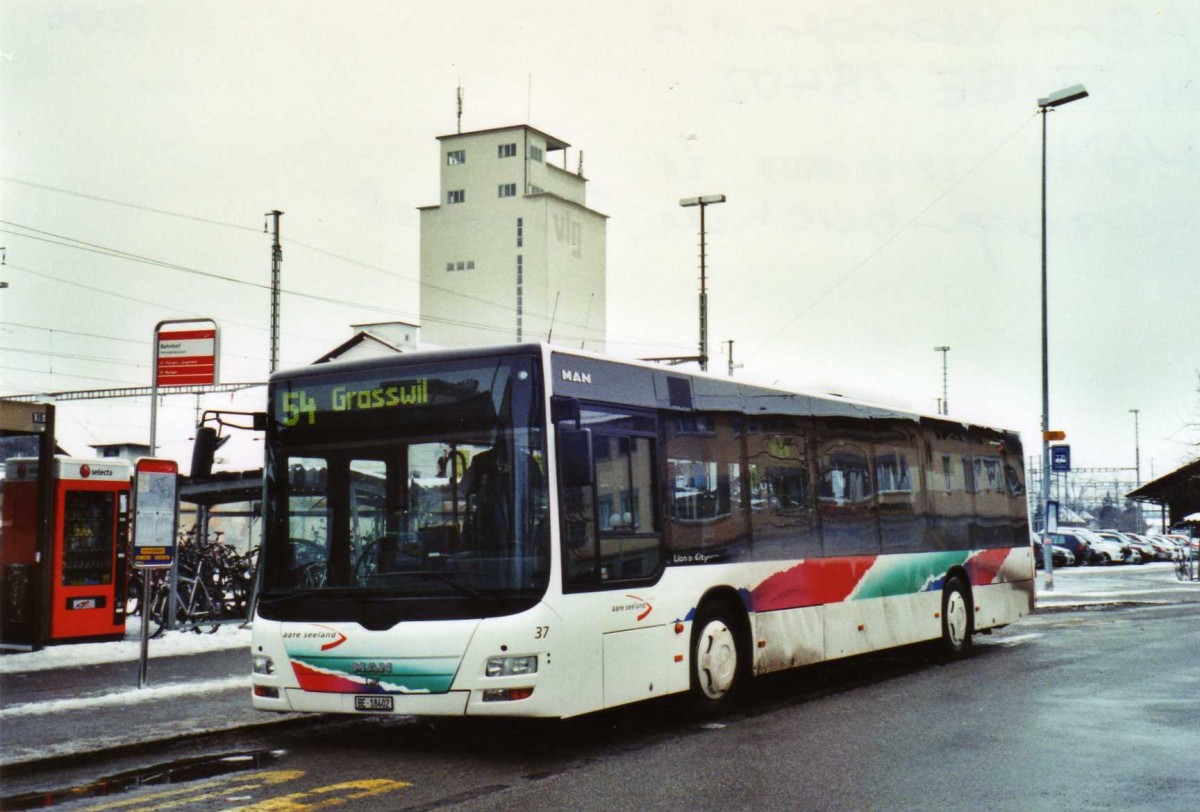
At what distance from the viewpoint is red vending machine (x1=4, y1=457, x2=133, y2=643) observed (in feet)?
53.4

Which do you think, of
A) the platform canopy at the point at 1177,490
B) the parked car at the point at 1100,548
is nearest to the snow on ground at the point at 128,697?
the parked car at the point at 1100,548

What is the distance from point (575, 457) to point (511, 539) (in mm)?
767

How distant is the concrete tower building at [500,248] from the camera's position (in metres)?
94.0

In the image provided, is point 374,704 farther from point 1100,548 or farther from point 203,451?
point 1100,548

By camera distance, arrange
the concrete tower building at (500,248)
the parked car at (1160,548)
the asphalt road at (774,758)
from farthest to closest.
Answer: the concrete tower building at (500,248), the parked car at (1160,548), the asphalt road at (774,758)

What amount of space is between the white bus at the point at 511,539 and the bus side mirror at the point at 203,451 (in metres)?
0.42

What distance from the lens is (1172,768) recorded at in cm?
875

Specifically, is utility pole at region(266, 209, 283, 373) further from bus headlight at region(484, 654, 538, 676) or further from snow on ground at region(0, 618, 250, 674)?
bus headlight at region(484, 654, 538, 676)

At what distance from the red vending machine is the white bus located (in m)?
7.45

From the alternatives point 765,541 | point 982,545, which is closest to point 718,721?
point 765,541

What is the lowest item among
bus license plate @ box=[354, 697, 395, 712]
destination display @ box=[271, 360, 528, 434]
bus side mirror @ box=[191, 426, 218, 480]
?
bus license plate @ box=[354, 697, 395, 712]

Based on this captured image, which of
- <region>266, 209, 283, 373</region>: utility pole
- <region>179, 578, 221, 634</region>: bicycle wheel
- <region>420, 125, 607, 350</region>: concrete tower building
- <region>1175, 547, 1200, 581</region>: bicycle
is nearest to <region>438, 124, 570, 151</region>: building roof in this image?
<region>420, 125, 607, 350</region>: concrete tower building

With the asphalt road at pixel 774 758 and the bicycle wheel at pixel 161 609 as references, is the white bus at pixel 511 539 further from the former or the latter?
the bicycle wheel at pixel 161 609

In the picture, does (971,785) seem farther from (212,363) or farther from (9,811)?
(212,363)
